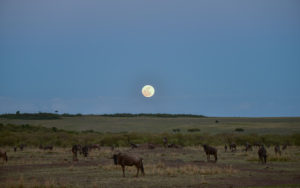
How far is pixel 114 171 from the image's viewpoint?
1018 inches

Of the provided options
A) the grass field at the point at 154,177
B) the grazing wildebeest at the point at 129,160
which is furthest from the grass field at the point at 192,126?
the grazing wildebeest at the point at 129,160

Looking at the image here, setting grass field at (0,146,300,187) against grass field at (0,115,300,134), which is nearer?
grass field at (0,146,300,187)

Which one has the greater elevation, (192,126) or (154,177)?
(192,126)

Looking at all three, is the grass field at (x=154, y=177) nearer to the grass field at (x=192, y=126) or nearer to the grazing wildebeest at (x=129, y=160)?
the grazing wildebeest at (x=129, y=160)

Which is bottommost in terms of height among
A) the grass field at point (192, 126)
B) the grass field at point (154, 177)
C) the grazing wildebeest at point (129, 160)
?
the grass field at point (154, 177)

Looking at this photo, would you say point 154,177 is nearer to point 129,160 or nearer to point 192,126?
point 129,160

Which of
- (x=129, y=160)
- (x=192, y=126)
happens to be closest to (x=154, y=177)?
→ (x=129, y=160)

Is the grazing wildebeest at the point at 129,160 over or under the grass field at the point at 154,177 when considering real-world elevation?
over

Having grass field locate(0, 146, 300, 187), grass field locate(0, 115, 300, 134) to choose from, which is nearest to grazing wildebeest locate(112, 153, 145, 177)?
grass field locate(0, 146, 300, 187)

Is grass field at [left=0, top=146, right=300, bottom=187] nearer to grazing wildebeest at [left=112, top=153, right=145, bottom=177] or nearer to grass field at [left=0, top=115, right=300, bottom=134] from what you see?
grazing wildebeest at [left=112, top=153, right=145, bottom=177]

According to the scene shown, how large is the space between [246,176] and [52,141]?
44.6 metres

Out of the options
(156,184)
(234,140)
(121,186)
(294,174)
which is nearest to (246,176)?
(294,174)

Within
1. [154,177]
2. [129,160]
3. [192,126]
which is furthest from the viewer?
[192,126]

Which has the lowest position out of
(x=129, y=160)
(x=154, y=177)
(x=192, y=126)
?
(x=154, y=177)
